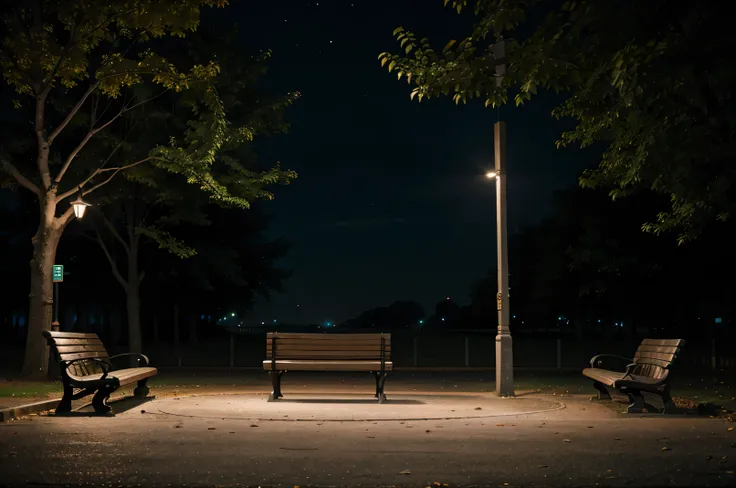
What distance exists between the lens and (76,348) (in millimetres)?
15711

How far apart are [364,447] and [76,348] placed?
671 cm

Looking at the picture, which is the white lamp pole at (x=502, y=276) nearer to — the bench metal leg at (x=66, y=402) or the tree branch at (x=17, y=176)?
the bench metal leg at (x=66, y=402)

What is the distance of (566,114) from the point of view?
18875 mm

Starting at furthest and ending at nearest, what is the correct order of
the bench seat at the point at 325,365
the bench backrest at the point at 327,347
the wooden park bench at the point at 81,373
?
the bench backrest at the point at 327,347, the bench seat at the point at 325,365, the wooden park bench at the point at 81,373

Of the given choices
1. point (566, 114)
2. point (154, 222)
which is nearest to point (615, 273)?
point (154, 222)

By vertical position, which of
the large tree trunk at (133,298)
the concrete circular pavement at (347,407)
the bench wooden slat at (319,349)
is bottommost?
the concrete circular pavement at (347,407)

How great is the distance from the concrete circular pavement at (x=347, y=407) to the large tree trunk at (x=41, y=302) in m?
6.03

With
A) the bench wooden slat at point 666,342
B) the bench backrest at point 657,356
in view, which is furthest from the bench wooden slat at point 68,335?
the bench wooden slat at point 666,342

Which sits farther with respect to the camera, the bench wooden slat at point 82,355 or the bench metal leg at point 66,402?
the bench wooden slat at point 82,355

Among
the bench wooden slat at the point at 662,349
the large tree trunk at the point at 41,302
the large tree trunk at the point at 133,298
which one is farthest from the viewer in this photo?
the large tree trunk at the point at 133,298

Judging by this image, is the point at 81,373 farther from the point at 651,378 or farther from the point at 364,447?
the point at 651,378

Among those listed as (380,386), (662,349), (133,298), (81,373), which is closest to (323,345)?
(380,386)

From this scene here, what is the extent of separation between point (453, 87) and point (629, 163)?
223 inches

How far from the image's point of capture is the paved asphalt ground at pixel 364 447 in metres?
8.84
